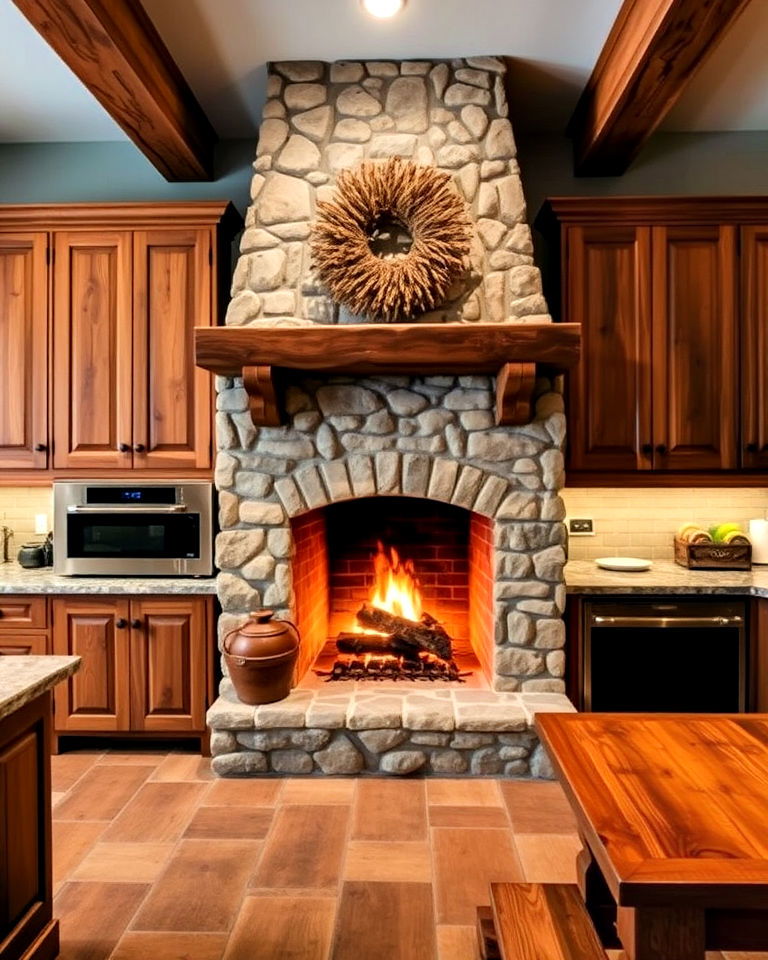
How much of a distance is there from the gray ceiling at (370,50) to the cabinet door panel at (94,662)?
2.41 m

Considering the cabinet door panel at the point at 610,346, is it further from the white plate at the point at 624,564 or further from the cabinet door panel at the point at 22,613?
the cabinet door panel at the point at 22,613

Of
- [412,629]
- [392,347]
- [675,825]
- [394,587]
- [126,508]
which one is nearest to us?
[675,825]

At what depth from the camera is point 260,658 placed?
2.85 metres

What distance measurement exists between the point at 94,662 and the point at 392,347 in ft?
6.54

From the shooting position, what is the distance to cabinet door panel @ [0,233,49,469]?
130 inches

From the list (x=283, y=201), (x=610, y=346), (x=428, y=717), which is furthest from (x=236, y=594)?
(x=610, y=346)

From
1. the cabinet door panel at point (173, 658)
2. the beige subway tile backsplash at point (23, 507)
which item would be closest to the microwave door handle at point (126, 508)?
the cabinet door panel at point (173, 658)

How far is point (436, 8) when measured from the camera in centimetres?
267

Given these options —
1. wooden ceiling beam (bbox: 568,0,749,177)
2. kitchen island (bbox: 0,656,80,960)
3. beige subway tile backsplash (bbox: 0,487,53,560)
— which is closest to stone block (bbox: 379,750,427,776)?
kitchen island (bbox: 0,656,80,960)

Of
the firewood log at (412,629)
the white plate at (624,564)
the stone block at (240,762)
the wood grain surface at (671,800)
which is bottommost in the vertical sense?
the stone block at (240,762)

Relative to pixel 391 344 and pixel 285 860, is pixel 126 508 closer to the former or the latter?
pixel 391 344

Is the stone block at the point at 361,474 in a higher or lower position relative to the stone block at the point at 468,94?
lower

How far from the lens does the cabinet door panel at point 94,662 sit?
10.3 feet

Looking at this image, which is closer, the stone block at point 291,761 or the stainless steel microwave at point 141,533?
the stone block at point 291,761
